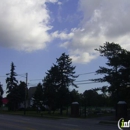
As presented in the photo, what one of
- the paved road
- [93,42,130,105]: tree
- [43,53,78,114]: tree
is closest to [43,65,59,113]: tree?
[43,53,78,114]: tree

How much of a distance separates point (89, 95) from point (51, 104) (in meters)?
23.0

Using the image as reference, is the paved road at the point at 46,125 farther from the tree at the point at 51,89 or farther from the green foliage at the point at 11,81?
the green foliage at the point at 11,81

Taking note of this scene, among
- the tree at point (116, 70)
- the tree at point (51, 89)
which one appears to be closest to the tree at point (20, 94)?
the tree at point (51, 89)

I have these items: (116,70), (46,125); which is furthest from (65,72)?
(46,125)

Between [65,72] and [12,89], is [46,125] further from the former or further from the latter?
[12,89]

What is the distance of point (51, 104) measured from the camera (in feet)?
196

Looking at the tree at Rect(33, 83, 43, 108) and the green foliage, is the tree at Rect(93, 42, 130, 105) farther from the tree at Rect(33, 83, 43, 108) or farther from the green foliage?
the green foliage

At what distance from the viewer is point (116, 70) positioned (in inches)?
1821

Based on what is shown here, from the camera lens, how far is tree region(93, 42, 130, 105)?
44625 mm

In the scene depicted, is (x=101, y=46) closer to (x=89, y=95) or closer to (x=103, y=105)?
(x=89, y=95)

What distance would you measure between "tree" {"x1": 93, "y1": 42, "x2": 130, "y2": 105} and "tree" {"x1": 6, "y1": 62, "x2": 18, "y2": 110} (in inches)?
1336

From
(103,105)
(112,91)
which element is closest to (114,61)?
(112,91)

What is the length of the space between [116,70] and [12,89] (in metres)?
37.7

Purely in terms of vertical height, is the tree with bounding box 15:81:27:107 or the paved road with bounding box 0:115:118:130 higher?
the tree with bounding box 15:81:27:107
